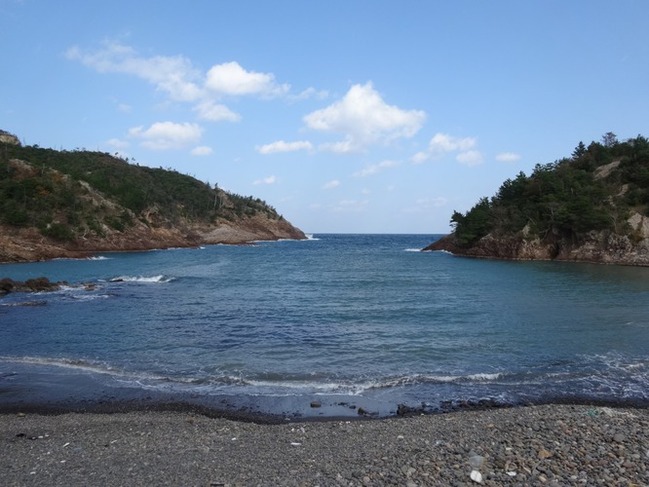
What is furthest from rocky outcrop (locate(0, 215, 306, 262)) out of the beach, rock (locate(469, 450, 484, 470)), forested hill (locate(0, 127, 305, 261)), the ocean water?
rock (locate(469, 450, 484, 470))

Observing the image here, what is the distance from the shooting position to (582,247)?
65250mm

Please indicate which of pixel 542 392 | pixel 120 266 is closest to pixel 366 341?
pixel 542 392

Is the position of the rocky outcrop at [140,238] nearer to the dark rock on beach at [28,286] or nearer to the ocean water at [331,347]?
the dark rock on beach at [28,286]

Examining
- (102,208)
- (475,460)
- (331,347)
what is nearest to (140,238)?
(102,208)

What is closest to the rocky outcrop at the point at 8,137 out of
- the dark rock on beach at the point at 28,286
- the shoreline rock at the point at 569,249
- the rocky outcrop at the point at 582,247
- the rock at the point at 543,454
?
the dark rock on beach at the point at 28,286

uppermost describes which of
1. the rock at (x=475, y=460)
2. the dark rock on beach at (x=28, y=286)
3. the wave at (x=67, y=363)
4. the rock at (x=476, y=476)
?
the rock at (x=476, y=476)

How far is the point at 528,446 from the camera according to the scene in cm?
836

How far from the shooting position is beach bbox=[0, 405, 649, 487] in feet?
24.5

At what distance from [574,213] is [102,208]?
8540 cm

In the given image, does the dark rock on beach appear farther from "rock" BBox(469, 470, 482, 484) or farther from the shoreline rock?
the shoreline rock

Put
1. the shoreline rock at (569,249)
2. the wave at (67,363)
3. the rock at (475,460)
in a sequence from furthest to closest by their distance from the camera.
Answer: the shoreline rock at (569,249) < the wave at (67,363) < the rock at (475,460)

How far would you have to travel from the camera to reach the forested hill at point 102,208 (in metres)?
74.7

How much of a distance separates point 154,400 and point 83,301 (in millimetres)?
21559

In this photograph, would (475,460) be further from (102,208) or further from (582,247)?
(102,208)
